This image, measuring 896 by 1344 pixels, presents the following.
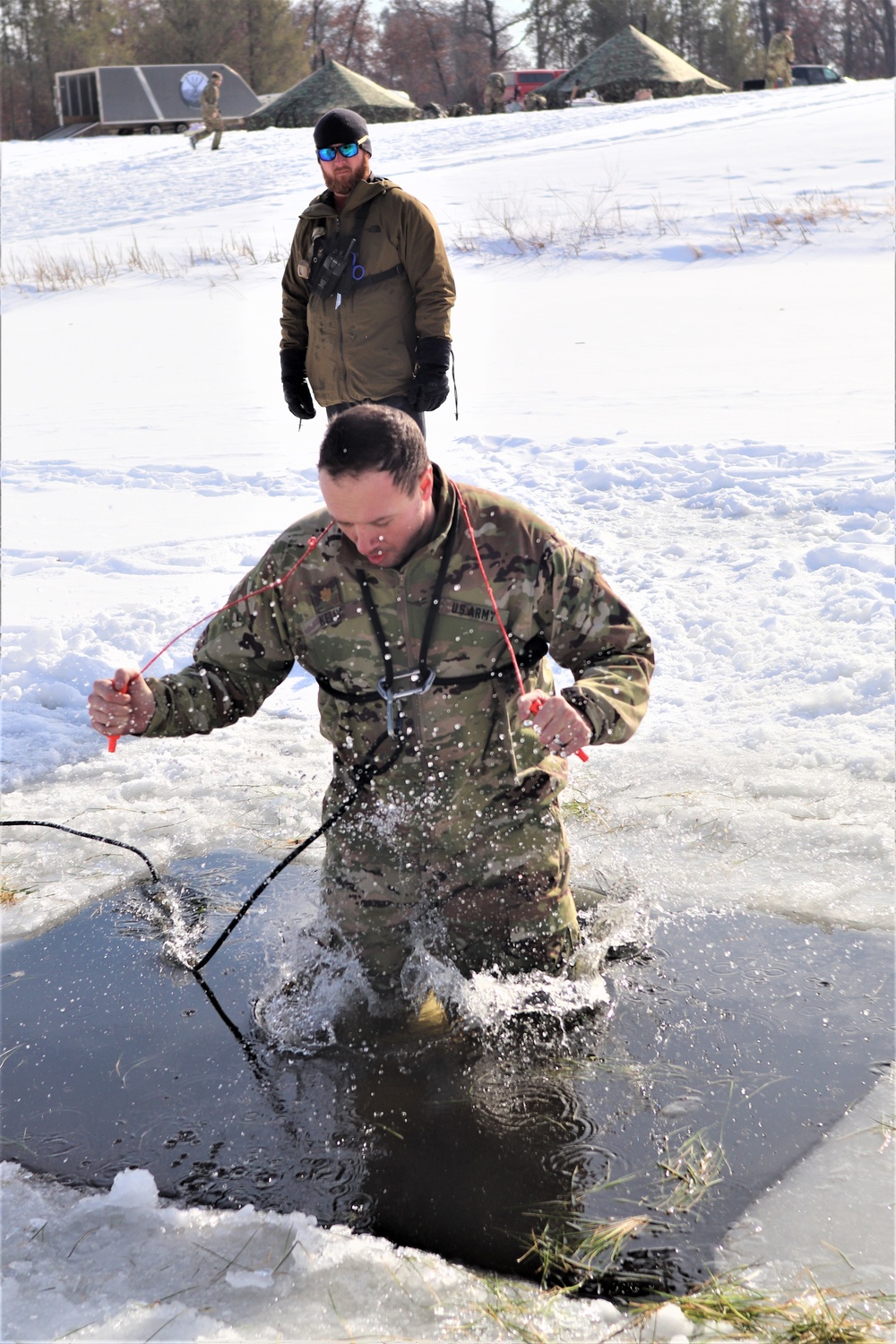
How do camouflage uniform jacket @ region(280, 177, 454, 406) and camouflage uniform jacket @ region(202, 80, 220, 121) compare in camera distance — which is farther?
camouflage uniform jacket @ region(202, 80, 220, 121)

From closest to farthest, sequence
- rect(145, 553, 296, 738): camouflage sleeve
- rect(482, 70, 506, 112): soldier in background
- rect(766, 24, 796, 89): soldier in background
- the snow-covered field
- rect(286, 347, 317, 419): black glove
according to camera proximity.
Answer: the snow-covered field
rect(145, 553, 296, 738): camouflage sleeve
rect(286, 347, 317, 419): black glove
rect(482, 70, 506, 112): soldier in background
rect(766, 24, 796, 89): soldier in background

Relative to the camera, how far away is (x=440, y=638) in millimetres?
2957

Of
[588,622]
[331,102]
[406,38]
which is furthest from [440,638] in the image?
[406,38]

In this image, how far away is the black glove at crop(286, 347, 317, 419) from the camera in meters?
5.42

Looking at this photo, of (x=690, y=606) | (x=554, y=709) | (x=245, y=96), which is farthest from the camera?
(x=245, y=96)

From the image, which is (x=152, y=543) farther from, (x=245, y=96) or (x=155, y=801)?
(x=245, y=96)

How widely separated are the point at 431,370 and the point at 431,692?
2.33m

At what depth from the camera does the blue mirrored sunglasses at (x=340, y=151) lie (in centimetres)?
479

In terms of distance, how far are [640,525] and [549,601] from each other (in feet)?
13.0

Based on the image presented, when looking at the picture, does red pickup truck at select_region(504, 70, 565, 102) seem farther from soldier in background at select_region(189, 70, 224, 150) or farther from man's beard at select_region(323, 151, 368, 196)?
man's beard at select_region(323, 151, 368, 196)

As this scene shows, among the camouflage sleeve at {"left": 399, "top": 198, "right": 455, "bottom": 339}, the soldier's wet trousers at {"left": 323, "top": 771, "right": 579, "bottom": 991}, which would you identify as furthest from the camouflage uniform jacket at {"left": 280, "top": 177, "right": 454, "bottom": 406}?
the soldier's wet trousers at {"left": 323, "top": 771, "right": 579, "bottom": 991}

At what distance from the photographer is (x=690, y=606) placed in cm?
574

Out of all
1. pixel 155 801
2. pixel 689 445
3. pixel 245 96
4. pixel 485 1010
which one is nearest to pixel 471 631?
pixel 485 1010

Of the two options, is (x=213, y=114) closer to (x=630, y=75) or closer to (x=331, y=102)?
(x=331, y=102)
